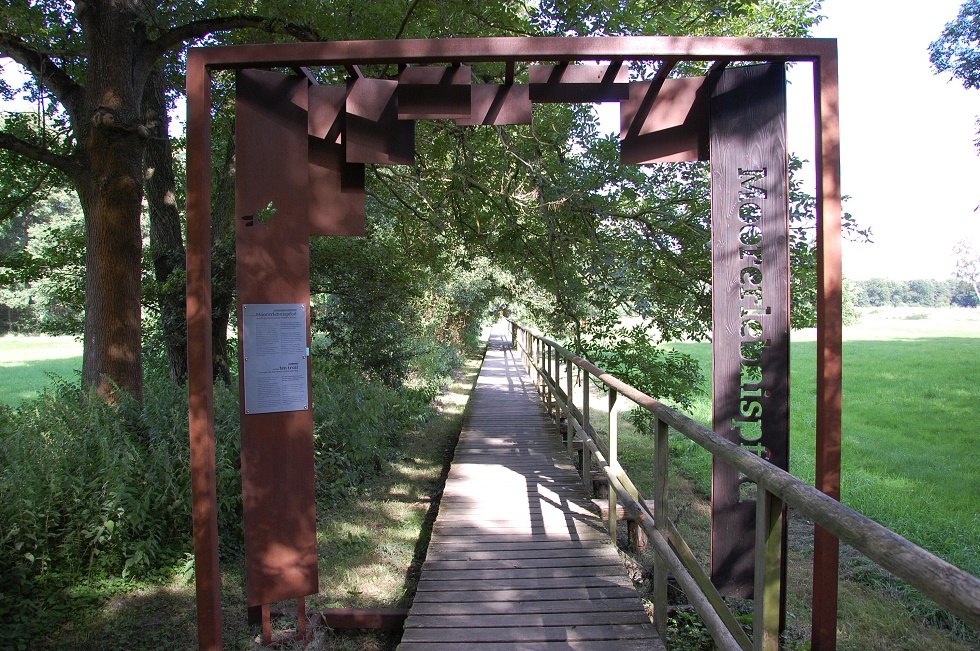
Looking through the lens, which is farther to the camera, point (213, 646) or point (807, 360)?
point (807, 360)

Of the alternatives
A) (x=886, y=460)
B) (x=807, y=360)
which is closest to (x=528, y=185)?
(x=886, y=460)

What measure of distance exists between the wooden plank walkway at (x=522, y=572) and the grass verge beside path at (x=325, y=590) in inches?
17.8

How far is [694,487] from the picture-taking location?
29.3ft

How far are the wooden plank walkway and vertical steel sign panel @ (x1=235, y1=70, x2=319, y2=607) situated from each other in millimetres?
842

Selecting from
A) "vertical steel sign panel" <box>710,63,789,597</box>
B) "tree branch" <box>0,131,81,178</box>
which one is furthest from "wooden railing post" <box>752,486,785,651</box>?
"tree branch" <box>0,131,81,178</box>

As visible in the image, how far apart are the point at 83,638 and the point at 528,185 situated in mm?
6589

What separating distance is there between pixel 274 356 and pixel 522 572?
→ 80.6 inches

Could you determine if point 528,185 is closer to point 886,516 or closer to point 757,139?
point 757,139

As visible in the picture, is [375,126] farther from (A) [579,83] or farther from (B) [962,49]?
(B) [962,49]

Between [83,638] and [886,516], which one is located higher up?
[83,638]

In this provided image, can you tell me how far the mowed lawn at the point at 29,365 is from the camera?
54.1 feet

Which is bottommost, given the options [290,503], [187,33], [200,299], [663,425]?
[290,503]

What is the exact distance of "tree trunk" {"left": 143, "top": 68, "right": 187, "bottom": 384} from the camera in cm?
762

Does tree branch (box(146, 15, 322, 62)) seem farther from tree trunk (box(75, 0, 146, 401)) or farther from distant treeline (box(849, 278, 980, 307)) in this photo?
distant treeline (box(849, 278, 980, 307))
